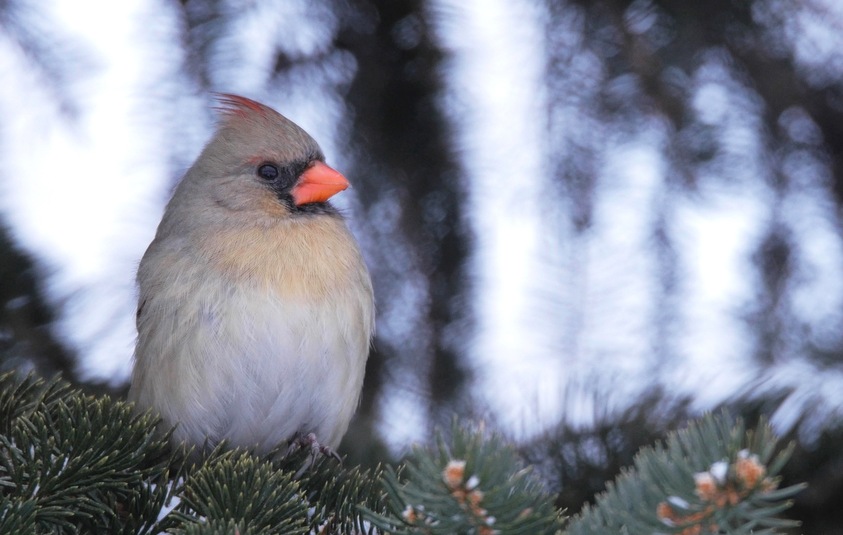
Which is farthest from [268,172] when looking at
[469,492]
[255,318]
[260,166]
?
[469,492]

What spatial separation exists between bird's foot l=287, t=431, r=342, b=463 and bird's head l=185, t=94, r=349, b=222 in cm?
58

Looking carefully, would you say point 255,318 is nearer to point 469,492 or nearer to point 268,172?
point 268,172

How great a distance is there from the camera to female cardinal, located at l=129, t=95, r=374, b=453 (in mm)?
2178

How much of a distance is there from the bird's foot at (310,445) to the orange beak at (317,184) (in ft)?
2.00

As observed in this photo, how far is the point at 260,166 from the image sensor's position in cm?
263

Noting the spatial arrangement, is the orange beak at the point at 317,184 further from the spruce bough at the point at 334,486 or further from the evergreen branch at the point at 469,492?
the evergreen branch at the point at 469,492

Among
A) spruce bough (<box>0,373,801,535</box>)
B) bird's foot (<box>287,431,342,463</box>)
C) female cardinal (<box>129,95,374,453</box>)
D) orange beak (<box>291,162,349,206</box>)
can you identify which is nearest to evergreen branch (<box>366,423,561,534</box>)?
spruce bough (<box>0,373,801,535</box>)

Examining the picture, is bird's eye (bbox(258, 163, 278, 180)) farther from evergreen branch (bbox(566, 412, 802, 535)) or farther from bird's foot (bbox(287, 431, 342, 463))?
evergreen branch (bbox(566, 412, 802, 535))

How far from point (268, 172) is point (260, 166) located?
0.11 ft

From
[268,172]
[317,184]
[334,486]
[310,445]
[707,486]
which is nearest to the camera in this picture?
[707,486]

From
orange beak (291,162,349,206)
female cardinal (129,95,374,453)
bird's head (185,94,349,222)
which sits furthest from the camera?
bird's head (185,94,349,222)

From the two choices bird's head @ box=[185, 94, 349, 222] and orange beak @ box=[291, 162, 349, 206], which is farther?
bird's head @ box=[185, 94, 349, 222]

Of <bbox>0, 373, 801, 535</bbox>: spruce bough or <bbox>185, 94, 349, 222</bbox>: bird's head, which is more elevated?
<bbox>0, 373, 801, 535</bbox>: spruce bough

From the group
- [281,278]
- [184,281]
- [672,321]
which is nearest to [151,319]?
[184,281]
